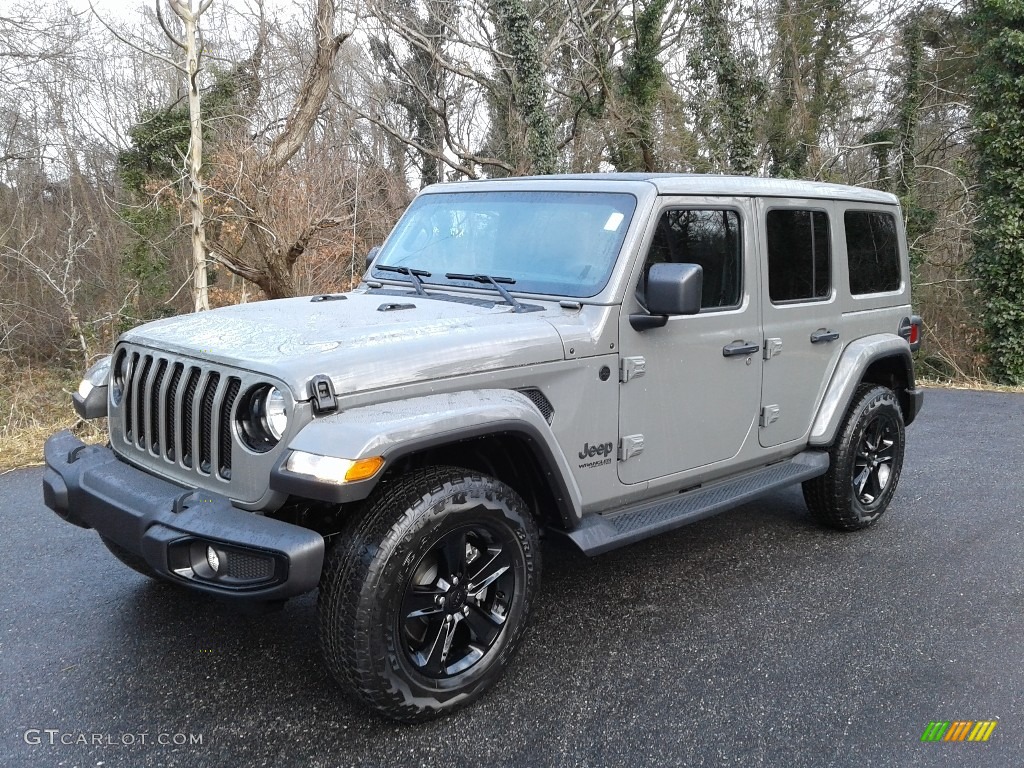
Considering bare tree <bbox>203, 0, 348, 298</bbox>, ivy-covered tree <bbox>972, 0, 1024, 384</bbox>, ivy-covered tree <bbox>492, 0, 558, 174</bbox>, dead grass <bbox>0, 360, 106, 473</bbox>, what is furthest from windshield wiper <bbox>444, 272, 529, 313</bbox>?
ivy-covered tree <bbox>492, 0, 558, 174</bbox>

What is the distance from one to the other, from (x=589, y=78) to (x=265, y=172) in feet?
33.8

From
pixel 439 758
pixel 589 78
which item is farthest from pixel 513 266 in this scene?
pixel 589 78

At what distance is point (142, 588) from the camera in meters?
4.02

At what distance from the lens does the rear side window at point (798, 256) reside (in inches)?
167

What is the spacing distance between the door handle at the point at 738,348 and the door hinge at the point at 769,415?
0.36 meters

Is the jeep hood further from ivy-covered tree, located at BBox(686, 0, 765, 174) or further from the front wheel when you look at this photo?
ivy-covered tree, located at BBox(686, 0, 765, 174)

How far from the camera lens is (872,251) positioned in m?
4.98

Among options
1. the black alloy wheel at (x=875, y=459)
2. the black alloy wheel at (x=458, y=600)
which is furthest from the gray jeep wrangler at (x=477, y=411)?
the black alloy wheel at (x=875, y=459)

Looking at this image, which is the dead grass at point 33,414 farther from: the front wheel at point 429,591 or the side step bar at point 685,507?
the side step bar at point 685,507

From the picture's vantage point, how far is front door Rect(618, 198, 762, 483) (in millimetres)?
3545

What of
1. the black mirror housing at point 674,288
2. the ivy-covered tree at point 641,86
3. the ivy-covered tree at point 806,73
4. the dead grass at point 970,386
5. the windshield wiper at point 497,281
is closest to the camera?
the black mirror housing at point 674,288

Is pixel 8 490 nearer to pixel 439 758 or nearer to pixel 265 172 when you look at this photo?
pixel 439 758

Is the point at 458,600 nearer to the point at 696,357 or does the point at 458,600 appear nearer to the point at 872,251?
the point at 696,357

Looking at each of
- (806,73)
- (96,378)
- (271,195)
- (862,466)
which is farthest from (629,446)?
(806,73)
